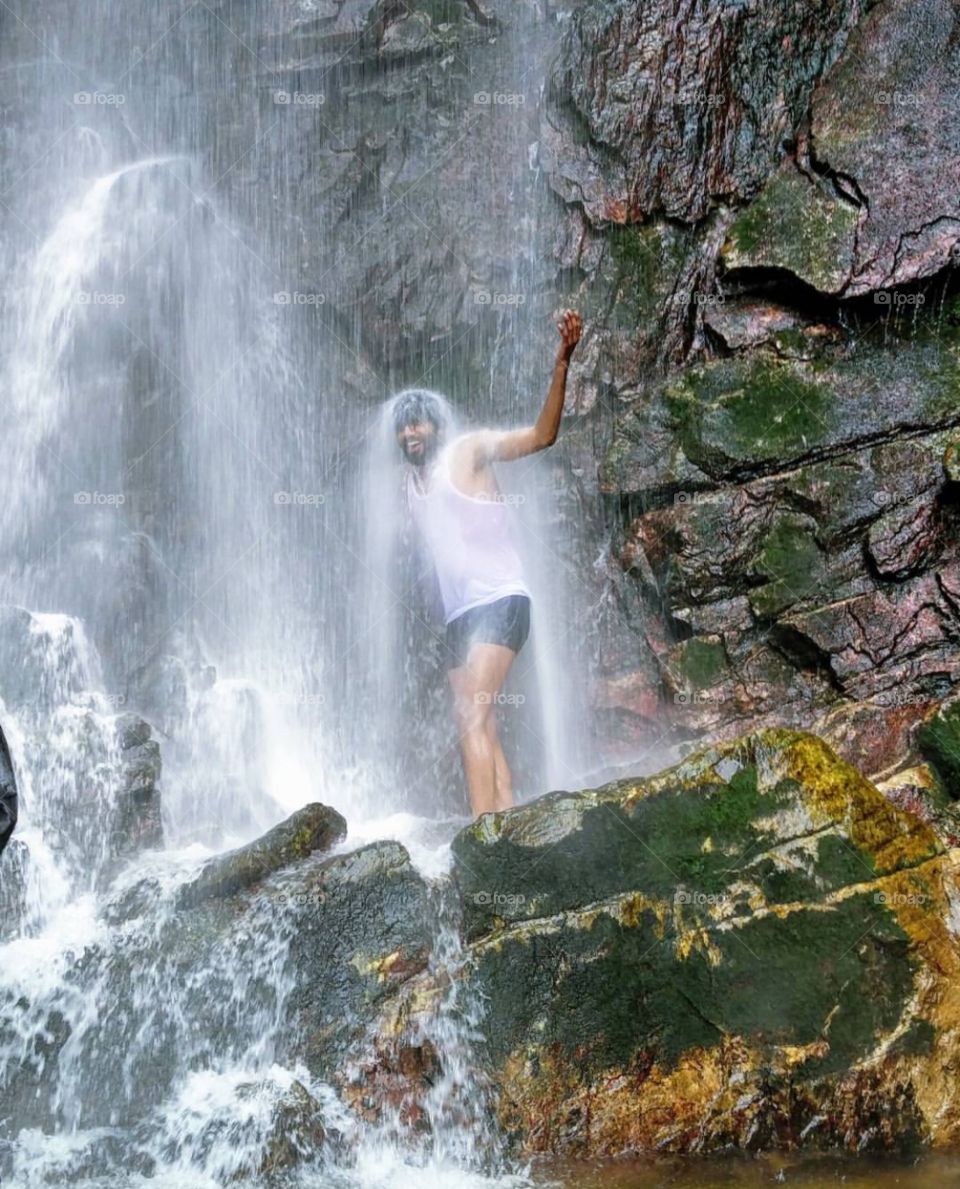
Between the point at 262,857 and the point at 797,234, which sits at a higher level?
the point at 797,234

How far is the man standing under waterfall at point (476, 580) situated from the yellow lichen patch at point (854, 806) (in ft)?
5.90

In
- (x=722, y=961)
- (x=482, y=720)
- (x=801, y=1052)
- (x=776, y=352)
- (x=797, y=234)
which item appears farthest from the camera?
(x=797, y=234)

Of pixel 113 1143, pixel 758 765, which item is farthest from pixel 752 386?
pixel 113 1143

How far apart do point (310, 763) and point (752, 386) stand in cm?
397

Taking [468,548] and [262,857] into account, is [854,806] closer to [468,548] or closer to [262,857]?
[468,548]

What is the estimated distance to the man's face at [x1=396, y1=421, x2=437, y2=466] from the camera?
682cm

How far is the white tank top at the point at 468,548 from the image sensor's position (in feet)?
21.5

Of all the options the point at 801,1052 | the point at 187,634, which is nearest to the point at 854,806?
the point at 801,1052

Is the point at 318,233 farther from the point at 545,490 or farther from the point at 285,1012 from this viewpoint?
the point at 285,1012

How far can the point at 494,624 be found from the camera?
6516 millimetres

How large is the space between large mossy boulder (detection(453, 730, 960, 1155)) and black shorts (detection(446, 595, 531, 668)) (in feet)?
5.00

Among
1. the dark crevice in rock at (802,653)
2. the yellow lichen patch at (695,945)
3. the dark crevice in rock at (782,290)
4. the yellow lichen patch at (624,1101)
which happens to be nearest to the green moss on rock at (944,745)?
the dark crevice in rock at (802,653)

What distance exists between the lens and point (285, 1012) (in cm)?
502

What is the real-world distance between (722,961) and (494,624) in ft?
7.76
